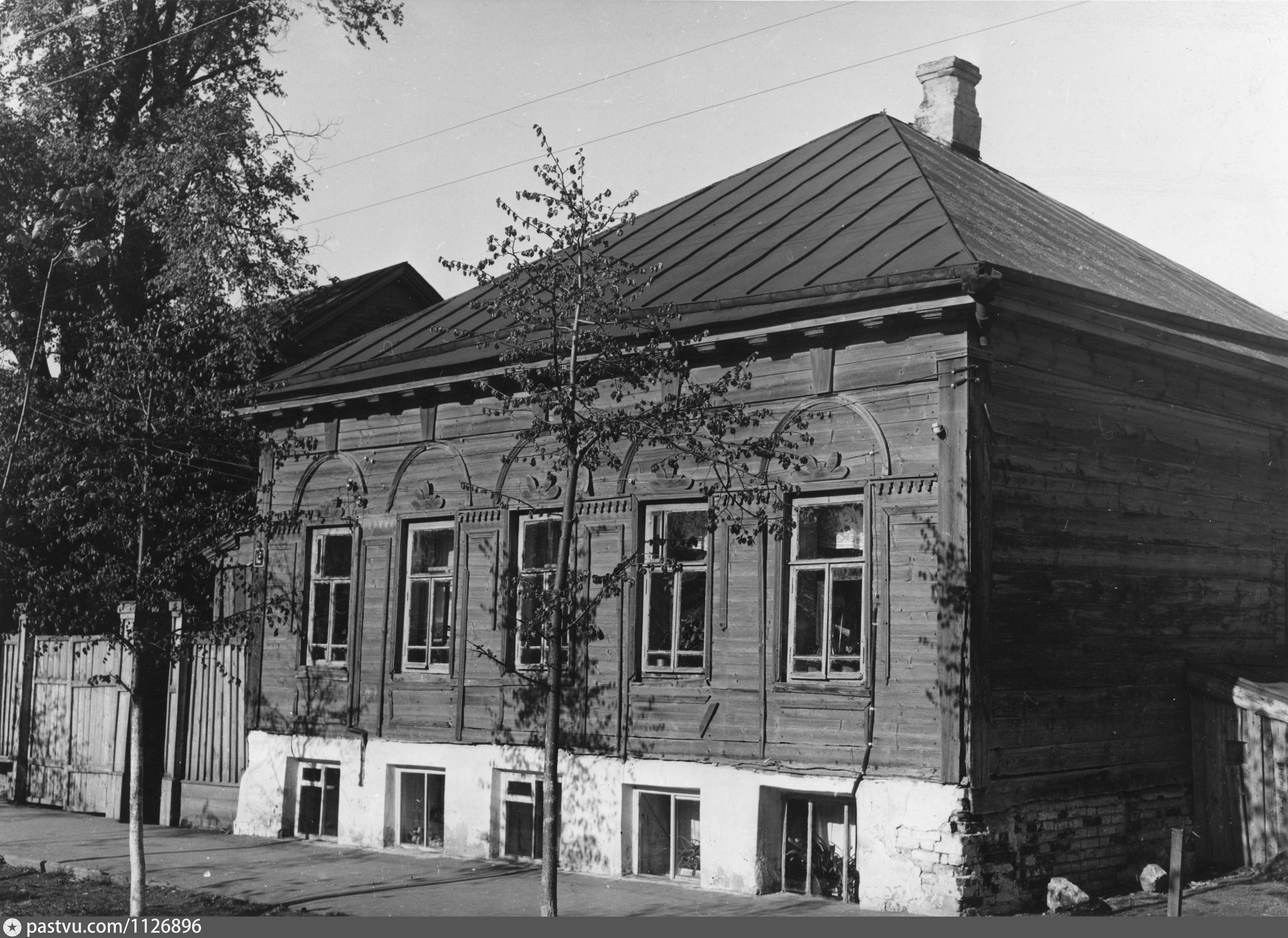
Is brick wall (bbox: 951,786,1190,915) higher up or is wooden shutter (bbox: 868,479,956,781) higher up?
wooden shutter (bbox: 868,479,956,781)

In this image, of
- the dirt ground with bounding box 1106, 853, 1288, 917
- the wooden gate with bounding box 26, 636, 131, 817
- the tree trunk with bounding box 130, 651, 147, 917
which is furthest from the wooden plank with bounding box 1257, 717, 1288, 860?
the wooden gate with bounding box 26, 636, 131, 817

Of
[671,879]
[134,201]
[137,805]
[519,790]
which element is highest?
[134,201]

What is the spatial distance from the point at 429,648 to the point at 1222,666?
8.57 metres

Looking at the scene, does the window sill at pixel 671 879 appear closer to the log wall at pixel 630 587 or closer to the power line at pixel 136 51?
the log wall at pixel 630 587

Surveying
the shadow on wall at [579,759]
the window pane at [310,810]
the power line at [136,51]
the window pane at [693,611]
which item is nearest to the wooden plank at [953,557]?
the window pane at [693,611]

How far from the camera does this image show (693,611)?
14.0 m

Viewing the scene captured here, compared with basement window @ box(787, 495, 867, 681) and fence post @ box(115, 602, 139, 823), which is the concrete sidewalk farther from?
basement window @ box(787, 495, 867, 681)

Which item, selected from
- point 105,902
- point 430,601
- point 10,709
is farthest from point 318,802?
point 10,709

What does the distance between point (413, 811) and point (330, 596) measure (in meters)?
2.92

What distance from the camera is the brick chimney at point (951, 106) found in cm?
1866

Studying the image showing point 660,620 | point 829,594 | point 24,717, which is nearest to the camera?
point 829,594

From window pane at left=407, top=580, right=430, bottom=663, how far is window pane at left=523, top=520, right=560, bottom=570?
1.69m

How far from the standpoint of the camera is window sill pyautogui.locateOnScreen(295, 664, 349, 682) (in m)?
17.4

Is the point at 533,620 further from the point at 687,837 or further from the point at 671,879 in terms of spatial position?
the point at 671,879
